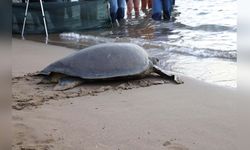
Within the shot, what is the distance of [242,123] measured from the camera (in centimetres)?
62

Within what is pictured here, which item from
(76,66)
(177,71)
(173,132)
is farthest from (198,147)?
(177,71)

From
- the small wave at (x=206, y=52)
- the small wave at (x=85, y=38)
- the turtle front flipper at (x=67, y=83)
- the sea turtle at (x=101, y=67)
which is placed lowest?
the small wave at (x=85, y=38)

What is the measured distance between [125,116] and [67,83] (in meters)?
1.55

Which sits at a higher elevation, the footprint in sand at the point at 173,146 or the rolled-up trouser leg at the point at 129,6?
the footprint in sand at the point at 173,146

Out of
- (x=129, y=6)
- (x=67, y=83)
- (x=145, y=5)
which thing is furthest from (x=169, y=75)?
(x=145, y=5)

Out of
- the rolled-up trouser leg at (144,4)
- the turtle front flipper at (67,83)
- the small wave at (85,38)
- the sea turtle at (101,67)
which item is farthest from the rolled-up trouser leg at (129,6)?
the turtle front flipper at (67,83)

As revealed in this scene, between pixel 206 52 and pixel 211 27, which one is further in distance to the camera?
pixel 211 27

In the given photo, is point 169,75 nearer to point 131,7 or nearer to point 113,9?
point 113,9

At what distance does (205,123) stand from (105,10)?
8578mm

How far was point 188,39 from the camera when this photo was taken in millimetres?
9977

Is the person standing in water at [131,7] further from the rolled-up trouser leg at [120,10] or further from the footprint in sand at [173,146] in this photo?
the footprint in sand at [173,146]

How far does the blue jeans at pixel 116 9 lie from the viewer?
1256cm

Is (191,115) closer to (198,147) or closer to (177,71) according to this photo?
(198,147)

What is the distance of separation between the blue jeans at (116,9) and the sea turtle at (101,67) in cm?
730
